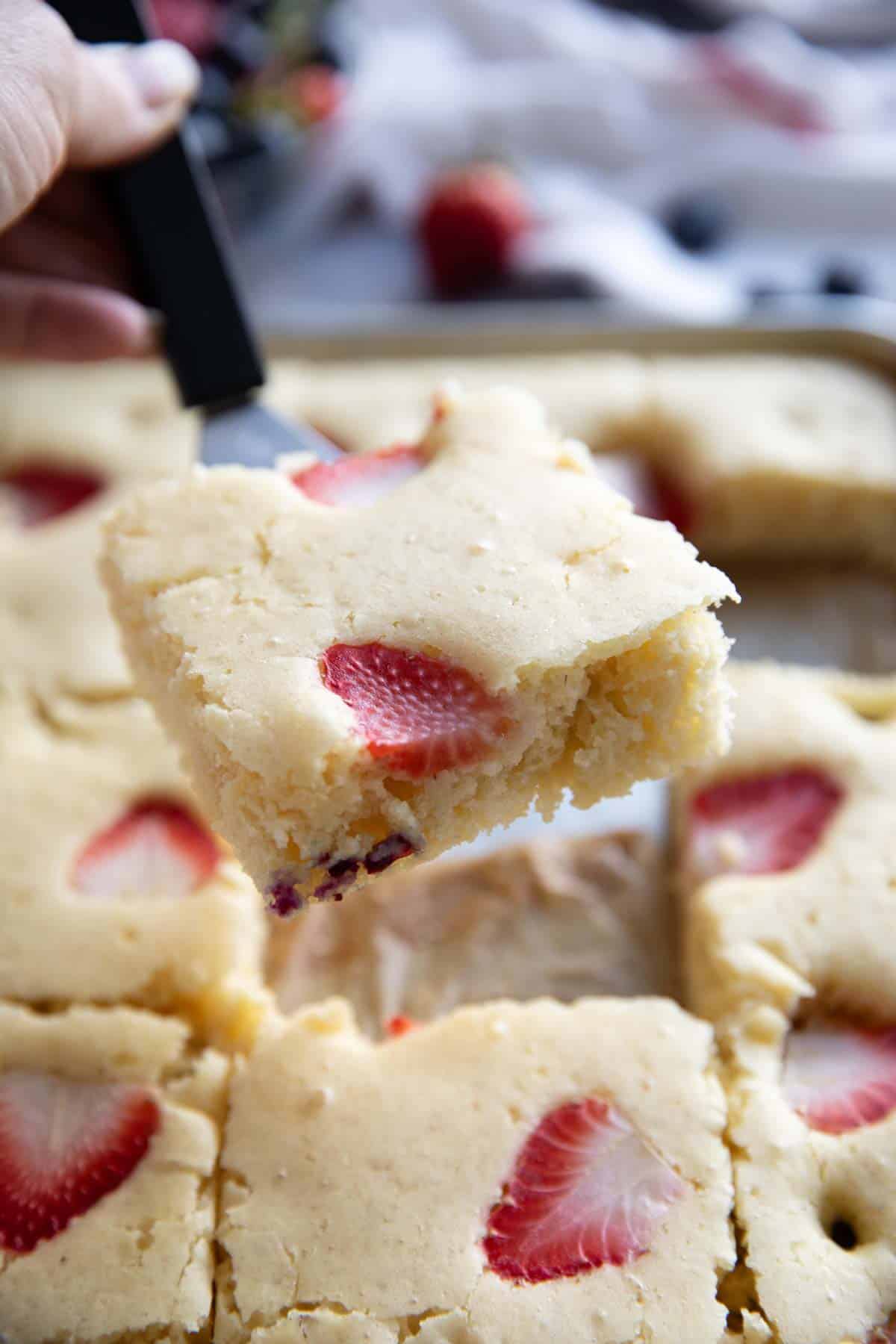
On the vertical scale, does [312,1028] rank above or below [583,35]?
below

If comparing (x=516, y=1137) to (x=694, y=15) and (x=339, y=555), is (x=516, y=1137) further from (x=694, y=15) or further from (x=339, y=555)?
(x=694, y=15)

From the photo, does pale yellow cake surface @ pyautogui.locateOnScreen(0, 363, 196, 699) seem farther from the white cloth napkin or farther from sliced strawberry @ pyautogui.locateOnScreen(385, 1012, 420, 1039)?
the white cloth napkin

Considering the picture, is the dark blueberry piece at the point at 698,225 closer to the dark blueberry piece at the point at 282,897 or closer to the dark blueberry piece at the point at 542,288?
the dark blueberry piece at the point at 542,288

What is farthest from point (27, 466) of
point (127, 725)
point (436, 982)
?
point (436, 982)

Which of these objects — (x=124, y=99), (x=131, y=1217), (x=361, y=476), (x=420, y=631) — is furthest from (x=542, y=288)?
(x=131, y=1217)

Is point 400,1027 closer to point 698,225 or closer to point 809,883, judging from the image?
point 809,883

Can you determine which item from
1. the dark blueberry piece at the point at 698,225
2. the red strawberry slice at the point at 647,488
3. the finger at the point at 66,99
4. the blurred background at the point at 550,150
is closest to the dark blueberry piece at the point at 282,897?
the finger at the point at 66,99

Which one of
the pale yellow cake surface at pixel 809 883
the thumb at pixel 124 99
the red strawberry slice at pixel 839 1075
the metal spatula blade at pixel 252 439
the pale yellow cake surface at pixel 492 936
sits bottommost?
the pale yellow cake surface at pixel 492 936
